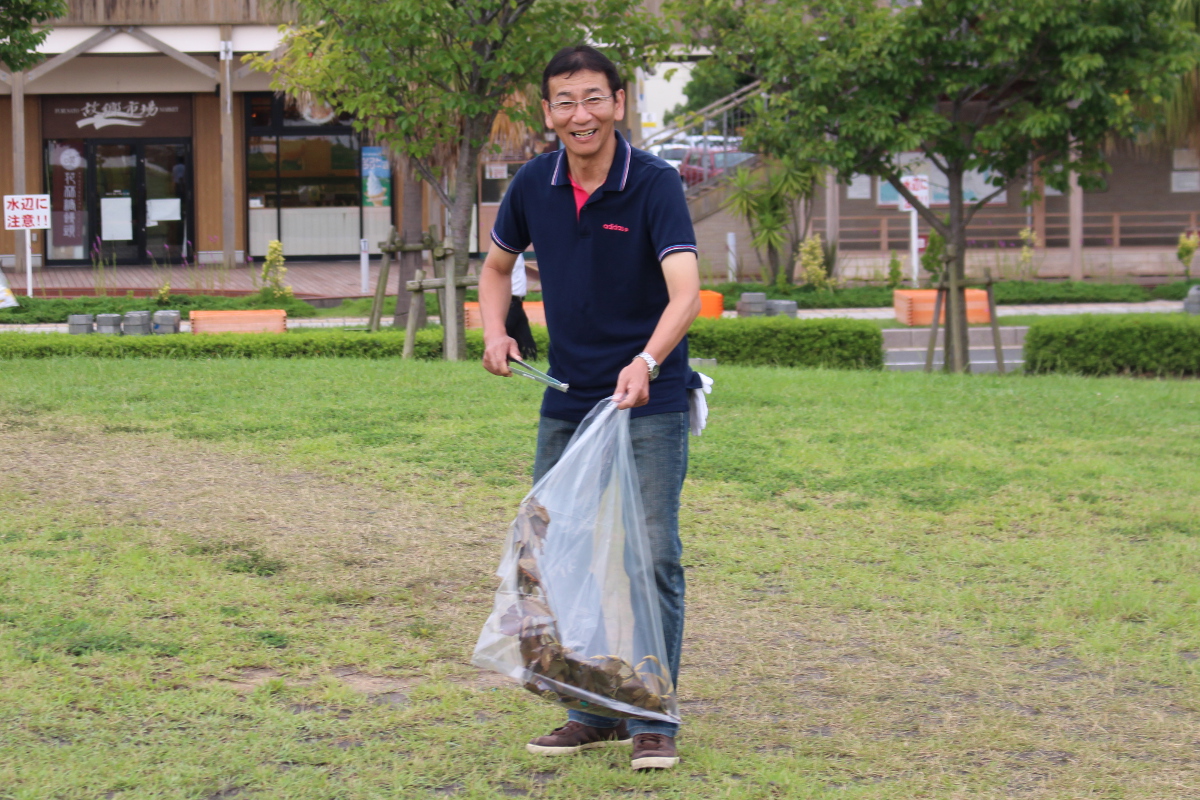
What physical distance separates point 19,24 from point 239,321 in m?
3.69

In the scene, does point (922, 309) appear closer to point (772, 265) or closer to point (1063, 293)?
point (1063, 293)

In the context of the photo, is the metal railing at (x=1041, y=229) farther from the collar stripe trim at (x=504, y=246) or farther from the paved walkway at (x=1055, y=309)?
the collar stripe trim at (x=504, y=246)

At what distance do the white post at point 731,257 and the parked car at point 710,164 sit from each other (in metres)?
1.38

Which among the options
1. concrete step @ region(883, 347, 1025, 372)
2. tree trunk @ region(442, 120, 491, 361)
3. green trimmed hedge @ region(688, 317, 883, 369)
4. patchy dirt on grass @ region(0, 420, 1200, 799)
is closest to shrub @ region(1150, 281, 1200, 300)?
concrete step @ region(883, 347, 1025, 372)

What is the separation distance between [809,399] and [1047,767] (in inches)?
220

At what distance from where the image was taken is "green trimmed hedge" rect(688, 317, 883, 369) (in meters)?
12.7

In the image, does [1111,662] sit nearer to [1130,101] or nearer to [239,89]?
[1130,101]

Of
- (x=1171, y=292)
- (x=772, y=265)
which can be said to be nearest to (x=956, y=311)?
(x=772, y=265)

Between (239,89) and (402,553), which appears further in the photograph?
(239,89)

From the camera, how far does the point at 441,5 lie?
10852 millimetres

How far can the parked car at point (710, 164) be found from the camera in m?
23.7

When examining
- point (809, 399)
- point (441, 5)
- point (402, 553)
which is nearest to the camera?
point (402, 553)

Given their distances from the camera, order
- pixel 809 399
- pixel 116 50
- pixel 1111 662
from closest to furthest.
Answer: pixel 1111 662 < pixel 809 399 < pixel 116 50

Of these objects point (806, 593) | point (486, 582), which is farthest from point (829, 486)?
point (486, 582)
